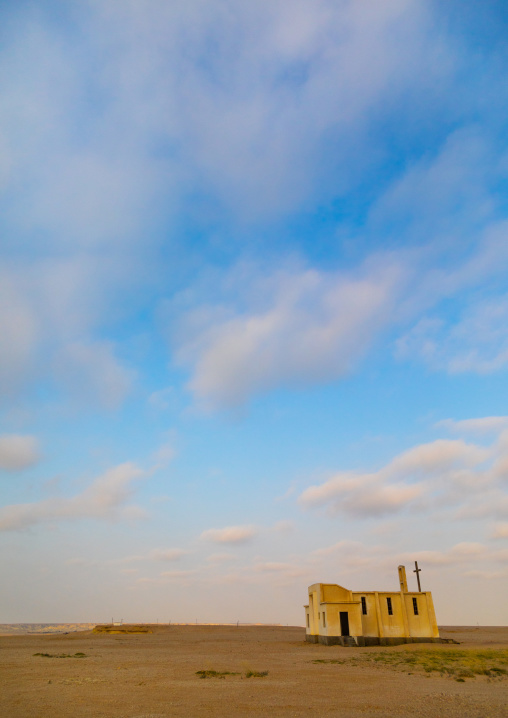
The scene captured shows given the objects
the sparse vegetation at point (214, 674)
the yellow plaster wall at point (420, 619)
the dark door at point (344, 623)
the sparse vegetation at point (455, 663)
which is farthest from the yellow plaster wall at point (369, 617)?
the sparse vegetation at point (214, 674)

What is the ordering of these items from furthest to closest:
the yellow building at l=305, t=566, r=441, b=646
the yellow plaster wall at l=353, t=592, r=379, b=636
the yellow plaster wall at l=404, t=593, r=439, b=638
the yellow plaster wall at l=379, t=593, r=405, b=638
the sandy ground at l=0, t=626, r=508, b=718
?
the yellow plaster wall at l=404, t=593, r=439, b=638
the yellow plaster wall at l=379, t=593, r=405, b=638
the yellow plaster wall at l=353, t=592, r=379, b=636
the yellow building at l=305, t=566, r=441, b=646
the sandy ground at l=0, t=626, r=508, b=718

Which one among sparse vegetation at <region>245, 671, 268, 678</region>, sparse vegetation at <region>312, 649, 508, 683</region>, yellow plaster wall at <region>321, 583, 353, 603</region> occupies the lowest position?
sparse vegetation at <region>312, 649, 508, 683</region>

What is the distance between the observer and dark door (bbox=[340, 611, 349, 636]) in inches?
1789

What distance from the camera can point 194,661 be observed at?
29953 mm

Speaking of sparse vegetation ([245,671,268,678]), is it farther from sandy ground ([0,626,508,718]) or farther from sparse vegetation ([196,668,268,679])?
sandy ground ([0,626,508,718])

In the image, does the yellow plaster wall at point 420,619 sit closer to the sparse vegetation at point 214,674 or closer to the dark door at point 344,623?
the dark door at point 344,623

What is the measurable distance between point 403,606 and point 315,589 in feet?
28.8

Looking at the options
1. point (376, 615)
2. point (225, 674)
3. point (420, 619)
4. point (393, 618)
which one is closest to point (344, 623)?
point (376, 615)

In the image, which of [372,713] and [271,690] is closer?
[372,713]

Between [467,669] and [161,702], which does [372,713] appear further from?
→ [467,669]

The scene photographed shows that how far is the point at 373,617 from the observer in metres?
46.5

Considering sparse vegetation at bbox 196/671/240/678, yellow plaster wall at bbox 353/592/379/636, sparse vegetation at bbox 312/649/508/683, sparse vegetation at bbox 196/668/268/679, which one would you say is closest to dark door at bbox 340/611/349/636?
yellow plaster wall at bbox 353/592/379/636

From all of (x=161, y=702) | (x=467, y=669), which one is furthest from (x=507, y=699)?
(x=161, y=702)

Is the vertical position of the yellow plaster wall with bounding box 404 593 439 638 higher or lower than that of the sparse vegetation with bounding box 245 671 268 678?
higher
